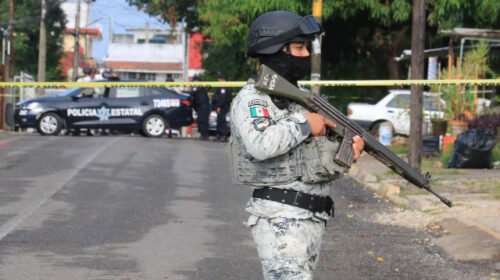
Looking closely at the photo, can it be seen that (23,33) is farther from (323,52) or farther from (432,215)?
(432,215)

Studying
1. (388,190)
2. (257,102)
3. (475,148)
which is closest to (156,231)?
(388,190)

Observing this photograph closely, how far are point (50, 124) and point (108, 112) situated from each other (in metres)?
1.48

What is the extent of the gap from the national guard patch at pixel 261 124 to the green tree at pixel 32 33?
4902 centimetres

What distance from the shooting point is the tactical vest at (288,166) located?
13.6 feet

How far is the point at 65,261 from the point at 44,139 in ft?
43.7

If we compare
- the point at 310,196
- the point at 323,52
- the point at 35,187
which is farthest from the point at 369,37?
the point at 310,196

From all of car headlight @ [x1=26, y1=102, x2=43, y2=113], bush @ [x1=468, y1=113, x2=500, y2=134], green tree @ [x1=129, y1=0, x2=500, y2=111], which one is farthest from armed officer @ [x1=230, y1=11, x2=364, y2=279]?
car headlight @ [x1=26, y1=102, x2=43, y2=113]

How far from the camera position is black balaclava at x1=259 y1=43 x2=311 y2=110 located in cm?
424

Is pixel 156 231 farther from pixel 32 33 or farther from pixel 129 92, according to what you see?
pixel 32 33

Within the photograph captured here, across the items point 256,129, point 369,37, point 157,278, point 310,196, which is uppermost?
point 369,37

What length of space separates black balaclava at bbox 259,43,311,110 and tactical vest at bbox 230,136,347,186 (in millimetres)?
226

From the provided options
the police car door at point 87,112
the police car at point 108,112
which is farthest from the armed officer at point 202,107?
the police car door at point 87,112

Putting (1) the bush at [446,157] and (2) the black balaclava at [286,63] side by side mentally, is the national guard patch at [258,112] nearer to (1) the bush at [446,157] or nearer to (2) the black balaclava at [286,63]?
(2) the black balaclava at [286,63]

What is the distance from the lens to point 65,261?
24.4ft
